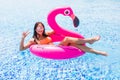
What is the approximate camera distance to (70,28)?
10.3 m

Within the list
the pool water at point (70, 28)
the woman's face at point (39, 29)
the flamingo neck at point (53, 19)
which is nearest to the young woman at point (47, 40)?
the woman's face at point (39, 29)

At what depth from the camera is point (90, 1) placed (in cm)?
1498

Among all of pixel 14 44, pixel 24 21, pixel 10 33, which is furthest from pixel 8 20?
pixel 14 44

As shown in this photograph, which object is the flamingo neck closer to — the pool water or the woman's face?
the woman's face

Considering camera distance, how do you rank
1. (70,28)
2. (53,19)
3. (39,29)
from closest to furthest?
(39,29) → (53,19) → (70,28)

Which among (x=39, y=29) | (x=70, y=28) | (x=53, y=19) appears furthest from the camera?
(x=70, y=28)

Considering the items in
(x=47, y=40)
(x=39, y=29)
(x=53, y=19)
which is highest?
(x=53, y=19)

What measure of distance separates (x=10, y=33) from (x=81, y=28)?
2.67m

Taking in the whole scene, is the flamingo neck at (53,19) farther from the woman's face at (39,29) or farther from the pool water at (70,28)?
the pool water at (70,28)

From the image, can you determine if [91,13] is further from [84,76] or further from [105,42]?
[84,76]

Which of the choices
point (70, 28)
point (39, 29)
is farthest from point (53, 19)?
point (70, 28)

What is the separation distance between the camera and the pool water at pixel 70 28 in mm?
6461

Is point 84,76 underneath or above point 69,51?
underneath

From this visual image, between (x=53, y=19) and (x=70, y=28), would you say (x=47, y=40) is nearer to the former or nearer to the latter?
(x=53, y=19)
